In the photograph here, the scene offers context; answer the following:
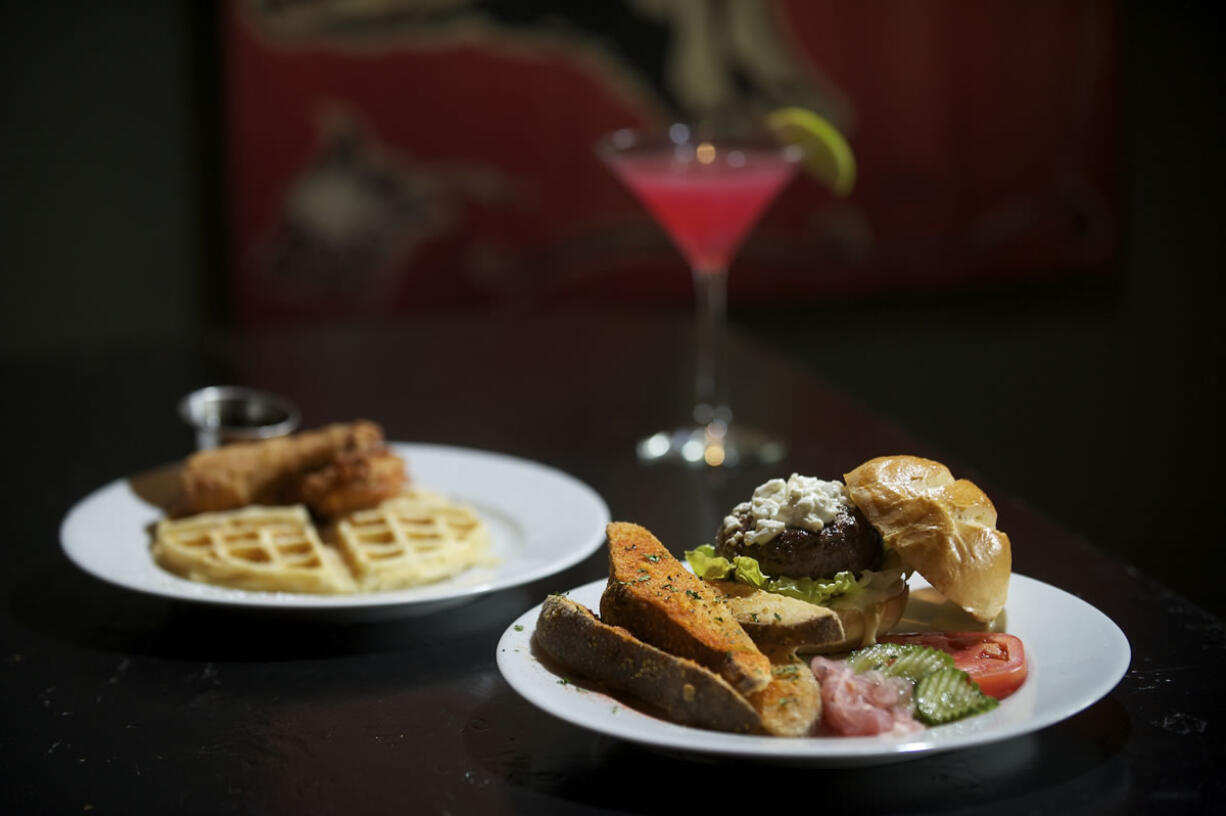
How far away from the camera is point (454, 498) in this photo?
2176 mm

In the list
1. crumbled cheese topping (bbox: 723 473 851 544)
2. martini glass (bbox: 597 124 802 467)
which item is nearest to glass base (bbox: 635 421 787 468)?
martini glass (bbox: 597 124 802 467)

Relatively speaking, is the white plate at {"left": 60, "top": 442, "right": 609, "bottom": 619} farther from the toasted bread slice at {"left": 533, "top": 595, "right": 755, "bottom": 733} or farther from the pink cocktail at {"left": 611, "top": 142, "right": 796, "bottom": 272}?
the pink cocktail at {"left": 611, "top": 142, "right": 796, "bottom": 272}

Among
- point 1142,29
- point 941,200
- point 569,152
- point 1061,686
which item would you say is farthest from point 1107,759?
point 1142,29

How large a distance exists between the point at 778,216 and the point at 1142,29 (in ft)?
5.73

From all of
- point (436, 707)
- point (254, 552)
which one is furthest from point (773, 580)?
point (254, 552)

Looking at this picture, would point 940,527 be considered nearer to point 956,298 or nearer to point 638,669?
point 638,669

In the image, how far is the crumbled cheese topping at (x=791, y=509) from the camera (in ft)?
4.65

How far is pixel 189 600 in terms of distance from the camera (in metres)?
1.62

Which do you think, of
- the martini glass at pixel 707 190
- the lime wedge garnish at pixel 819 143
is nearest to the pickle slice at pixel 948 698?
the martini glass at pixel 707 190

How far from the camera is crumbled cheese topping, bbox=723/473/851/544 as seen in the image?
1.42 metres

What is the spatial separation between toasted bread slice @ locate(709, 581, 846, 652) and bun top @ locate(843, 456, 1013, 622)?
115 mm

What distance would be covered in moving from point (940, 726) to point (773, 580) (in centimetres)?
27

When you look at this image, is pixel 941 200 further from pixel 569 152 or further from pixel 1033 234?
pixel 569 152

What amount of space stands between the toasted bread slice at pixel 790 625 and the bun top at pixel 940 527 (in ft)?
0.38
